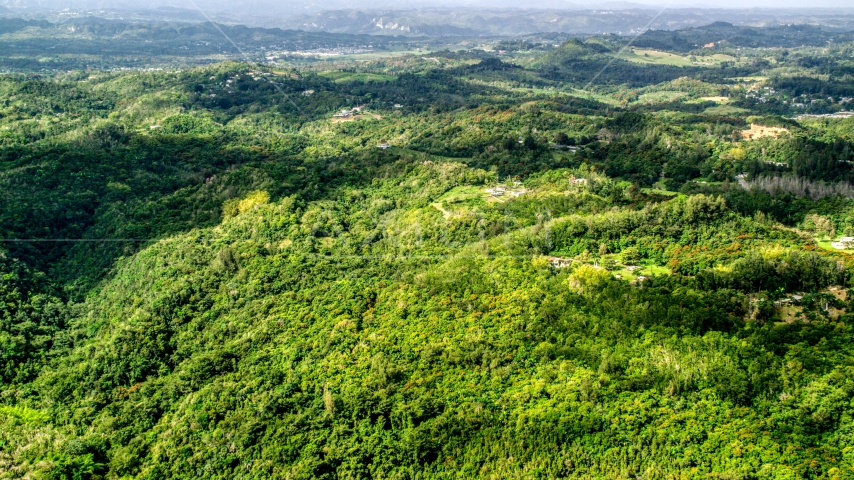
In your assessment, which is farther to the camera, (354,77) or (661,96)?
(661,96)

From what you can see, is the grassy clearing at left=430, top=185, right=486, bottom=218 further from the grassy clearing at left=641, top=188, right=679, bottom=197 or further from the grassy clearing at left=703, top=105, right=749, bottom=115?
the grassy clearing at left=703, top=105, right=749, bottom=115

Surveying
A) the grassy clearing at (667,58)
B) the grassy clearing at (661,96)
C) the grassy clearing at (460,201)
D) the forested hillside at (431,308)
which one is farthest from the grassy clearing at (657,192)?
the grassy clearing at (667,58)

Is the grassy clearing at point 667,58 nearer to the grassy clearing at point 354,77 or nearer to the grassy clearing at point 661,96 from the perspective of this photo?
the grassy clearing at point 661,96

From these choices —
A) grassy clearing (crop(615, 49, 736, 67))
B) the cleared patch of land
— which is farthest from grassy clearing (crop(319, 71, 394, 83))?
grassy clearing (crop(615, 49, 736, 67))

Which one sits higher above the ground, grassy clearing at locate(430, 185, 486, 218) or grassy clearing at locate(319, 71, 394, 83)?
grassy clearing at locate(319, 71, 394, 83)

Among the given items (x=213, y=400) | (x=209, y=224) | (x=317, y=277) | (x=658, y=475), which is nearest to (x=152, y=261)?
(x=209, y=224)

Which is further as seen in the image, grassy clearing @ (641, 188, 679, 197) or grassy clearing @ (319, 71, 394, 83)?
grassy clearing @ (319, 71, 394, 83)

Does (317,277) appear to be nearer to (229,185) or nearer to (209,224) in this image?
(209,224)

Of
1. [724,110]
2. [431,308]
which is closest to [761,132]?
[724,110]

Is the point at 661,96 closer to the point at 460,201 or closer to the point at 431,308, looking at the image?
the point at 460,201
